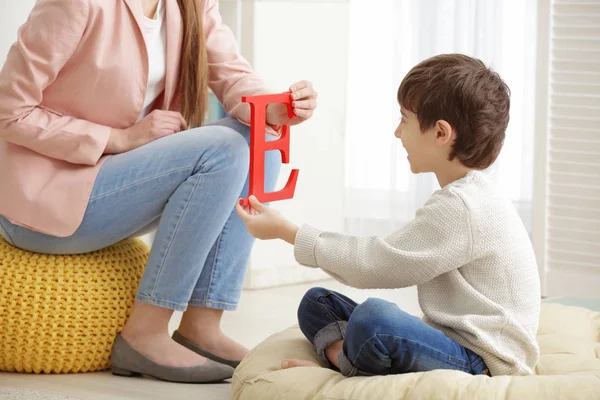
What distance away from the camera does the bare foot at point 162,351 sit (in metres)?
1.60

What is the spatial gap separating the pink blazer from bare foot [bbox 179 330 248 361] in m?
0.32

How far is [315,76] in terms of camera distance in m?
2.62

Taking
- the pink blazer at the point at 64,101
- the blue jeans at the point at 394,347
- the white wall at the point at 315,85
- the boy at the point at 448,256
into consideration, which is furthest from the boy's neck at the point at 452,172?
the white wall at the point at 315,85

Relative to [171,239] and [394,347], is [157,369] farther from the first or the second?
[394,347]

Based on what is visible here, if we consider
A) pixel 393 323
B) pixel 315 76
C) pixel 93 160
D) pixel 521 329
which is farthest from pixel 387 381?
pixel 315 76

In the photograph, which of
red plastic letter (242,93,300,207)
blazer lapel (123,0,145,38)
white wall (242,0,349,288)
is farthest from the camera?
white wall (242,0,349,288)

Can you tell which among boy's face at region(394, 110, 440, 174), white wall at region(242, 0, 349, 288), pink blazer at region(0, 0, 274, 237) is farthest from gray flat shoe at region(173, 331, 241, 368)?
white wall at region(242, 0, 349, 288)

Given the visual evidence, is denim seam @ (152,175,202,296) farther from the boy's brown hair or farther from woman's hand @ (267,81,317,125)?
the boy's brown hair

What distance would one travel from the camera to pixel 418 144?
138cm

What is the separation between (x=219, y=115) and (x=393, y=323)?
5.16 ft

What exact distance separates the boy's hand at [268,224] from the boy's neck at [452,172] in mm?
242

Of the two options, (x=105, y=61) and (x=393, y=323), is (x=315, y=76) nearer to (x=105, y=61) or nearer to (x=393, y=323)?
(x=105, y=61)

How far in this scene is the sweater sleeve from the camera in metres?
1.27

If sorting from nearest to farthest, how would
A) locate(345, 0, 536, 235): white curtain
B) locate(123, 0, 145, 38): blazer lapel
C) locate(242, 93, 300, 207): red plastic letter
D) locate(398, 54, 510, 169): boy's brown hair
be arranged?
locate(398, 54, 510, 169): boy's brown hair
locate(242, 93, 300, 207): red plastic letter
locate(123, 0, 145, 38): blazer lapel
locate(345, 0, 536, 235): white curtain
